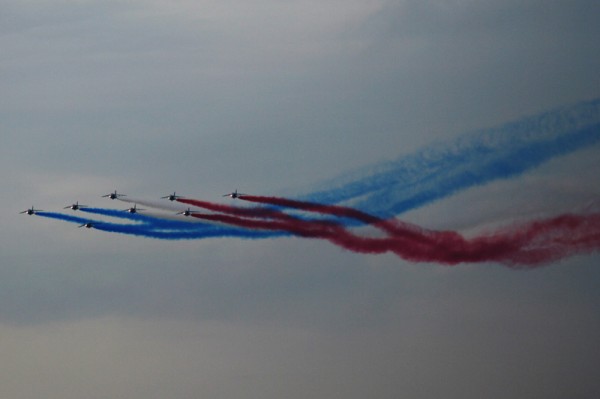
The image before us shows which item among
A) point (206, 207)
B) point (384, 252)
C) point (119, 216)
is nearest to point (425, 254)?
point (384, 252)

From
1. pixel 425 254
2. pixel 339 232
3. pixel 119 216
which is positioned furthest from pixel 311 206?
pixel 119 216

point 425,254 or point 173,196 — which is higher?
point 173,196

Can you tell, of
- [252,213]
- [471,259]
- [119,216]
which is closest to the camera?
[471,259]

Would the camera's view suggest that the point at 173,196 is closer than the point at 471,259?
No

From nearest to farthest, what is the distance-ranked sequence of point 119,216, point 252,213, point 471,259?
point 471,259 < point 252,213 < point 119,216

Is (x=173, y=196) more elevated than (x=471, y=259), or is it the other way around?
(x=173, y=196)

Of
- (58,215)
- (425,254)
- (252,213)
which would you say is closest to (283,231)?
(252,213)

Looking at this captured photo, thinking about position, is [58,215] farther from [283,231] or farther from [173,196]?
[283,231]

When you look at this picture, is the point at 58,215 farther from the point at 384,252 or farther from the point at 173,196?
the point at 384,252

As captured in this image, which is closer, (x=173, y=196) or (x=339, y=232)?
(x=339, y=232)
